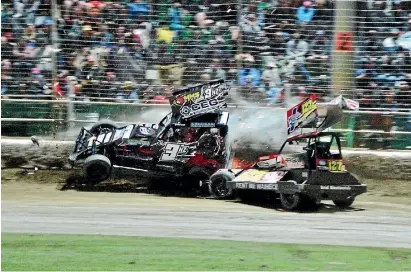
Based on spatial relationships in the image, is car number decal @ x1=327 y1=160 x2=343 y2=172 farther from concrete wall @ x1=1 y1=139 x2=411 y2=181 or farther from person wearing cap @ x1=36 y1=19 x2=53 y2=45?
person wearing cap @ x1=36 y1=19 x2=53 y2=45

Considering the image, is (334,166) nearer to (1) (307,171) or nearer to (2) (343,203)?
(1) (307,171)

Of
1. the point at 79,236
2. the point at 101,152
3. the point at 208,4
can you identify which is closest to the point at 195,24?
the point at 208,4

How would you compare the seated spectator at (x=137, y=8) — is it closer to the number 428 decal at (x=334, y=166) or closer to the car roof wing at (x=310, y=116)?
the car roof wing at (x=310, y=116)

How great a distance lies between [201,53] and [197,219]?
16.0 ft

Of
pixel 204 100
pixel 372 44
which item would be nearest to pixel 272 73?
pixel 204 100

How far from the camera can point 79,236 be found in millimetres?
10406

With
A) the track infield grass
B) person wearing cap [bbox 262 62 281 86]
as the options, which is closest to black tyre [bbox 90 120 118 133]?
person wearing cap [bbox 262 62 281 86]

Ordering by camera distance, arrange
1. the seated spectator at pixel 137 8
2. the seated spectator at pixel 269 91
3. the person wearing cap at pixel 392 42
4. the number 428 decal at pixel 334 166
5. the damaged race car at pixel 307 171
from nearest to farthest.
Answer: the damaged race car at pixel 307 171 → the number 428 decal at pixel 334 166 → the person wearing cap at pixel 392 42 → the seated spectator at pixel 269 91 → the seated spectator at pixel 137 8

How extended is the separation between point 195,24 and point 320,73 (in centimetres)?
259

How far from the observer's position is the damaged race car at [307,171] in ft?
41.4

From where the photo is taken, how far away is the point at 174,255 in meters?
Result: 9.22

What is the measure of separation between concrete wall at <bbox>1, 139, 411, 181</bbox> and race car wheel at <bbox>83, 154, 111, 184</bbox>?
1439 millimetres

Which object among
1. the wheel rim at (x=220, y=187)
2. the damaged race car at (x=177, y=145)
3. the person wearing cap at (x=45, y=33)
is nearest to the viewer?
the wheel rim at (x=220, y=187)

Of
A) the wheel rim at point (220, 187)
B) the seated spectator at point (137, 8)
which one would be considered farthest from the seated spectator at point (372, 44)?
the seated spectator at point (137, 8)
